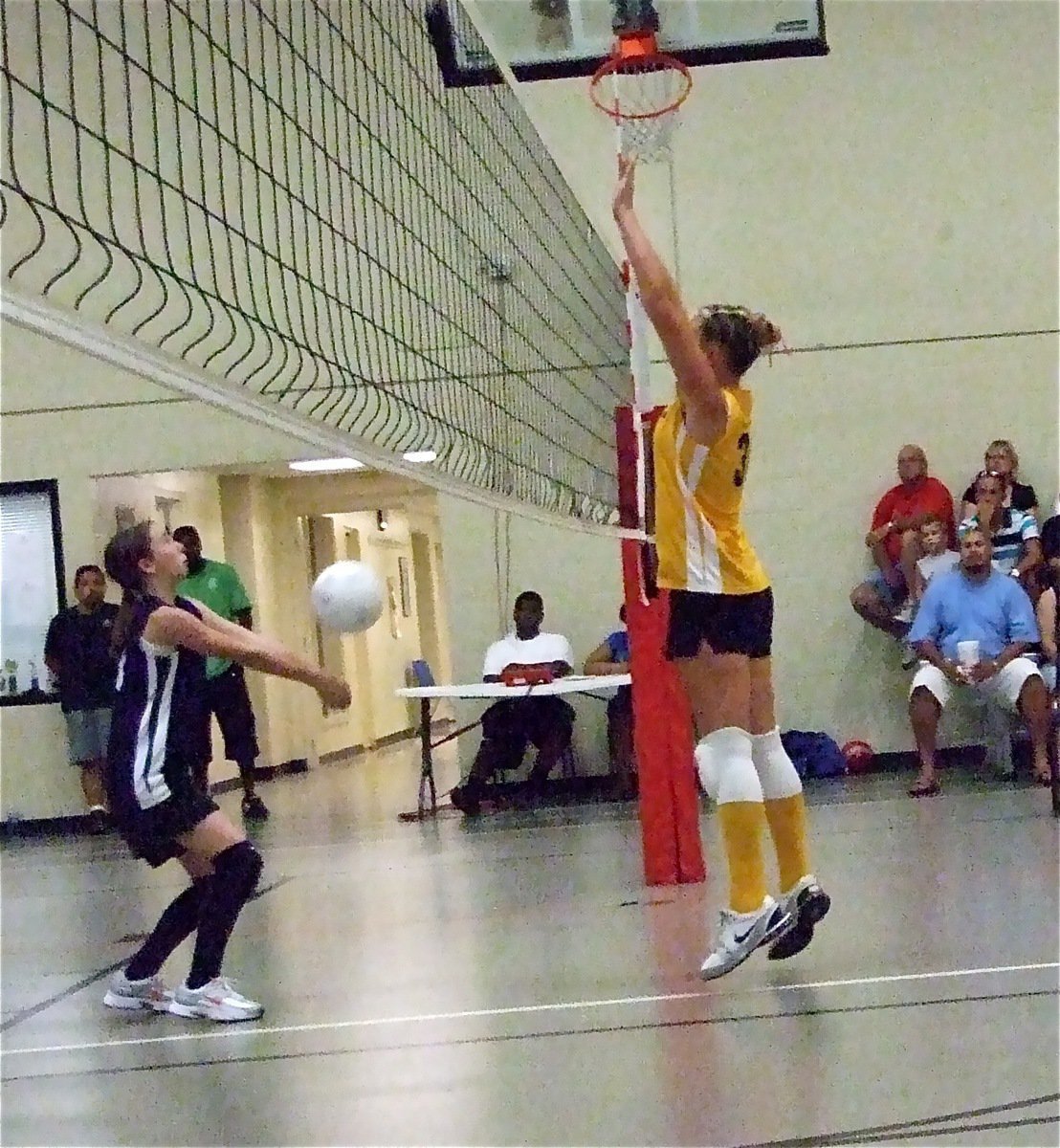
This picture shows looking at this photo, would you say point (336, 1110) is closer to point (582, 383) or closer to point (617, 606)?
point (582, 383)


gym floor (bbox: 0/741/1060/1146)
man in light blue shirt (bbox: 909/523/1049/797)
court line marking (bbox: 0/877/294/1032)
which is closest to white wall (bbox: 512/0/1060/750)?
man in light blue shirt (bbox: 909/523/1049/797)

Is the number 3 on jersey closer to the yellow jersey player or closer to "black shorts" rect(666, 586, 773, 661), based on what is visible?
the yellow jersey player

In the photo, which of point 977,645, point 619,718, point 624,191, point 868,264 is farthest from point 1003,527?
point 624,191

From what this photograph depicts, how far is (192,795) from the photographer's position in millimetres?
3809

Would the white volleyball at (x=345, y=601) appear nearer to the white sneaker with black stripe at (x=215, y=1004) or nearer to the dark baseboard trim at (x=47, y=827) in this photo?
the white sneaker with black stripe at (x=215, y=1004)

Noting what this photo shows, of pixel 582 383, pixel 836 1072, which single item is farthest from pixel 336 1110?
pixel 582 383

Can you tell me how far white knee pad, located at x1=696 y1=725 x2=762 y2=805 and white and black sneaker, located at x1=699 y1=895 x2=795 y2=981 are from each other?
26cm

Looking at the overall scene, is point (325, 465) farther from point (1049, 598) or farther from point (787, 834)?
point (787, 834)

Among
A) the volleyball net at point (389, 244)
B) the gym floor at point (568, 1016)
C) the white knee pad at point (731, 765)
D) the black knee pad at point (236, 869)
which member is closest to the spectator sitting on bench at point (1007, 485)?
the volleyball net at point (389, 244)

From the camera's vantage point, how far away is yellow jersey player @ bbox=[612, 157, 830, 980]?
3482 mm

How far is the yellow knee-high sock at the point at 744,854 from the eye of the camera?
11.4 feet

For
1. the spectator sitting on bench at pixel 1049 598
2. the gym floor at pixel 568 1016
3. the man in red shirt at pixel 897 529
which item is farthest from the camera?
the man in red shirt at pixel 897 529

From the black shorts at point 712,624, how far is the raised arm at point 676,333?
0.38m

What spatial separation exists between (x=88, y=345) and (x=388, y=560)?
16.2 m
